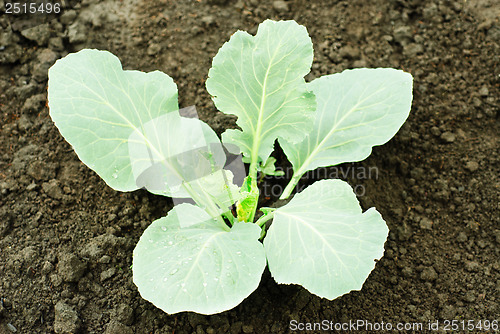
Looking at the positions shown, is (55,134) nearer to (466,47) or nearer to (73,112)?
(73,112)

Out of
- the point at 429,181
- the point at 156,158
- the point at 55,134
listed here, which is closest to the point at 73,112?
the point at 156,158

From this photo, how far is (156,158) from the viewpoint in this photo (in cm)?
187

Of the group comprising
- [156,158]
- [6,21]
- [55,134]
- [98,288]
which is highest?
[6,21]

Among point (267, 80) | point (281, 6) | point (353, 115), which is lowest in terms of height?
point (353, 115)

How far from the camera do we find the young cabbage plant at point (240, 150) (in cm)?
157

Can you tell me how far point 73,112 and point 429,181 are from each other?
166 centimetres

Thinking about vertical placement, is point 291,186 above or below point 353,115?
below

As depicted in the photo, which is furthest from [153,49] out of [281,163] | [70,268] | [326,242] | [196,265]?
[326,242]

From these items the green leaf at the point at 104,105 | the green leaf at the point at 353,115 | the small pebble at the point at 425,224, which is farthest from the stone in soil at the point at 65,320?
the small pebble at the point at 425,224

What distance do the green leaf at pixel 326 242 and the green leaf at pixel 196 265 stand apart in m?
0.10

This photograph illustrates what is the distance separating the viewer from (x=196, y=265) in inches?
62.1

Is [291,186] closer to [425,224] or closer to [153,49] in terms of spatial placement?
[425,224]

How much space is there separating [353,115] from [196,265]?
974mm

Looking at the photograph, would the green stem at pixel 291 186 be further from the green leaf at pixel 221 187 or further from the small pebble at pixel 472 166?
the small pebble at pixel 472 166
